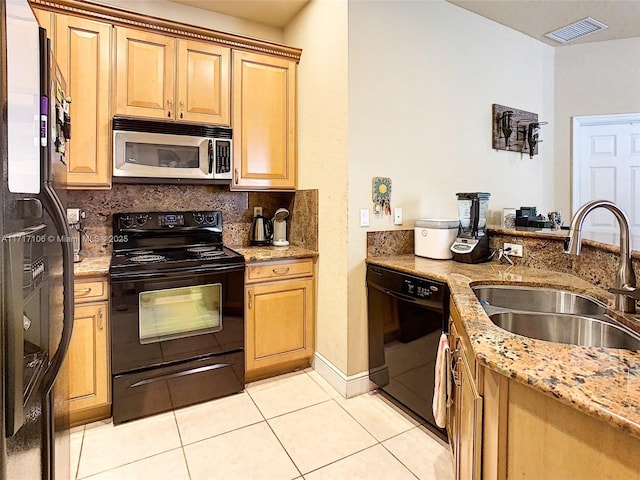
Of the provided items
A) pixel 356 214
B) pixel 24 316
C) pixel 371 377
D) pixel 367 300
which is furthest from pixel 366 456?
pixel 24 316

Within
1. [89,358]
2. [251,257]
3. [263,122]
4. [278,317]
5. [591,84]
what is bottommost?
[89,358]

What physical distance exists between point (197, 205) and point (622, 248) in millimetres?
2620

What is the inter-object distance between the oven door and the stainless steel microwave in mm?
701

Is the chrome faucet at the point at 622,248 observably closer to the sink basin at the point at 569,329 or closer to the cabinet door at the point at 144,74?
the sink basin at the point at 569,329

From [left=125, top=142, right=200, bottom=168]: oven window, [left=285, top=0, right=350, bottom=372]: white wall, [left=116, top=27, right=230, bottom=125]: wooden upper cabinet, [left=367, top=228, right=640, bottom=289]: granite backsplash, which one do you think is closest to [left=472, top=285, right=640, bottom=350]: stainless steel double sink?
[left=367, top=228, right=640, bottom=289]: granite backsplash

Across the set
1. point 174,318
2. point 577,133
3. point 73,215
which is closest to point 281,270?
point 174,318

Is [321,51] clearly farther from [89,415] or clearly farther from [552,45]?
[89,415]

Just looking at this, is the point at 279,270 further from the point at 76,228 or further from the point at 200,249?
the point at 76,228

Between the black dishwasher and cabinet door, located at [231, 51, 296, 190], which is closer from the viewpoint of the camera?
the black dishwasher

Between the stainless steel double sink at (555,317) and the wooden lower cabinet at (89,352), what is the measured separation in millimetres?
2015

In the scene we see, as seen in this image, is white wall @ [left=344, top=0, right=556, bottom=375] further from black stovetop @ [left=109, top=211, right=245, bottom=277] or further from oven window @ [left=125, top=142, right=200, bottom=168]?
oven window @ [left=125, top=142, right=200, bottom=168]

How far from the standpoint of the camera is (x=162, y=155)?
2.49 m

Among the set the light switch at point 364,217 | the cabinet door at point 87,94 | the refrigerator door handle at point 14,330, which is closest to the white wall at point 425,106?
the light switch at point 364,217

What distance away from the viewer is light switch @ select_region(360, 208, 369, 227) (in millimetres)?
2439
